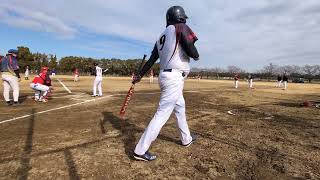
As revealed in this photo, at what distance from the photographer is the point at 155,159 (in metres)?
5.11

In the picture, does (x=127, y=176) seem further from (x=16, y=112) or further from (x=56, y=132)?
(x=16, y=112)

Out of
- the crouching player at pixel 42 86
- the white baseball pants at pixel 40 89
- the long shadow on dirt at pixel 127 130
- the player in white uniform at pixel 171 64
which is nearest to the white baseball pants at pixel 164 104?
the player in white uniform at pixel 171 64

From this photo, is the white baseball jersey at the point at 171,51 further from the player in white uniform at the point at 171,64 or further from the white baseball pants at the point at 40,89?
the white baseball pants at the point at 40,89

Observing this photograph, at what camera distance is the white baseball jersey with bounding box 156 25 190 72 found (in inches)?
200

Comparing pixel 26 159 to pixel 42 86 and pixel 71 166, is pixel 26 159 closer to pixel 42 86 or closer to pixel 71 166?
pixel 71 166

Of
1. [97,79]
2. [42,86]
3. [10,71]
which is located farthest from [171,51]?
[97,79]

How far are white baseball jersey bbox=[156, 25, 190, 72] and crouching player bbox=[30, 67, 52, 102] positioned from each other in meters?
9.66

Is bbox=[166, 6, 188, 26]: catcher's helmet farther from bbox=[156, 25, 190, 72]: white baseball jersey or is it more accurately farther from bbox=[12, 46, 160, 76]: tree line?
bbox=[12, 46, 160, 76]: tree line

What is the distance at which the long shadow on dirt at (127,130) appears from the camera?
5.99 metres

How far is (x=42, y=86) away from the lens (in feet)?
45.2

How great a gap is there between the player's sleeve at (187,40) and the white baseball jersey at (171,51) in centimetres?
9

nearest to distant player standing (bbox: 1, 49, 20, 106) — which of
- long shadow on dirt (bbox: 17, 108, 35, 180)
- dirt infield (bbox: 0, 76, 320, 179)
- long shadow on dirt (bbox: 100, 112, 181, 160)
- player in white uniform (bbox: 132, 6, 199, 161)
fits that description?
dirt infield (bbox: 0, 76, 320, 179)

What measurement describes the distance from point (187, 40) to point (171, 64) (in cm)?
44

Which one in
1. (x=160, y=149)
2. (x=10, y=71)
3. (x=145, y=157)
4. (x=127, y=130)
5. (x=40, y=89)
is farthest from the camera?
(x=40, y=89)
